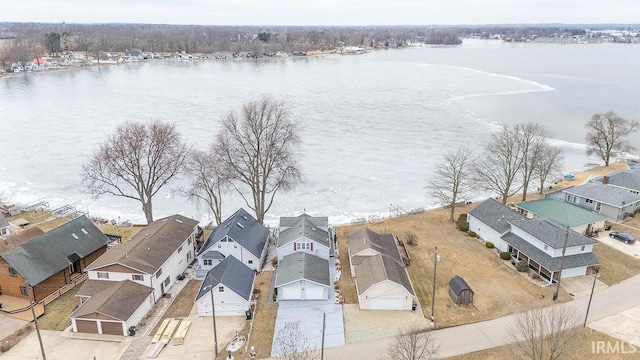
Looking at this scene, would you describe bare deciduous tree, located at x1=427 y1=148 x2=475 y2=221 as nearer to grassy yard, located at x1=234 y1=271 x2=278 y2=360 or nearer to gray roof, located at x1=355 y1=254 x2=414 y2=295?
gray roof, located at x1=355 y1=254 x2=414 y2=295

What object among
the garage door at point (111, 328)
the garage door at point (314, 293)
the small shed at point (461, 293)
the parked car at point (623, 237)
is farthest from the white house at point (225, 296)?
the parked car at point (623, 237)

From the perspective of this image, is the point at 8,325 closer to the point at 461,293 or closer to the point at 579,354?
the point at 461,293

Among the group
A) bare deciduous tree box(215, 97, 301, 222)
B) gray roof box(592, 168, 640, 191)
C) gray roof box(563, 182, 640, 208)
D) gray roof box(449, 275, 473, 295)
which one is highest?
bare deciduous tree box(215, 97, 301, 222)

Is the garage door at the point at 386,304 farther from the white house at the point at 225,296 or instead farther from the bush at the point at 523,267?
the bush at the point at 523,267

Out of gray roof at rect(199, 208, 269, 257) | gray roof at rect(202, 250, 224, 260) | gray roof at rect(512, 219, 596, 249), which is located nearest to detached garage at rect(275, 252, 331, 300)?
gray roof at rect(199, 208, 269, 257)

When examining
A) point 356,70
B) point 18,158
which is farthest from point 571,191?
point 356,70

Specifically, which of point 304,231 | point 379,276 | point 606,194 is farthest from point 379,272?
point 606,194

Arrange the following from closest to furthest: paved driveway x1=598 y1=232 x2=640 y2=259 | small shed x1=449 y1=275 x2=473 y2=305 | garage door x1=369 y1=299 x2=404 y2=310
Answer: garage door x1=369 y1=299 x2=404 y2=310 < small shed x1=449 y1=275 x2=473 y2=305 < paved driveway x1=598 y1=232 x2=640 y2=259
